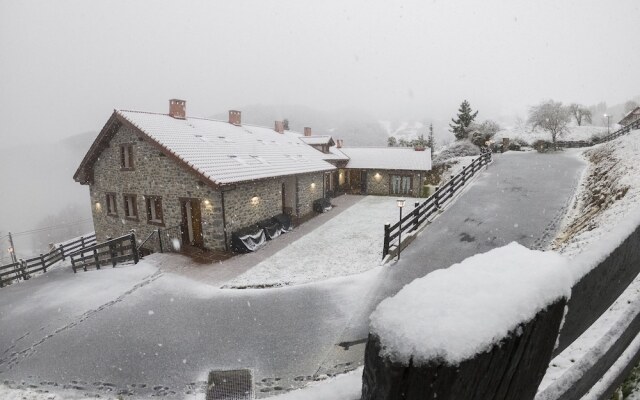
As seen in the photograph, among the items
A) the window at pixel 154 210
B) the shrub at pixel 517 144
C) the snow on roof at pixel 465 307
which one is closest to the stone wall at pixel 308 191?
the window at pixel 154 210

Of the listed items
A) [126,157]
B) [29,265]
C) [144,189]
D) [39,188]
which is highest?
[126,157]

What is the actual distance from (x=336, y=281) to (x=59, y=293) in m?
9.92

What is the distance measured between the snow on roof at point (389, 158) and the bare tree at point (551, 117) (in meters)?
14.4

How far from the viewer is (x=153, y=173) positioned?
53.6 feet

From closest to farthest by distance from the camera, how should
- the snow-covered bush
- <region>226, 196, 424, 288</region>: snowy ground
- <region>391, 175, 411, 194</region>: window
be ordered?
<region>226, 196, 424, 288</region>: snowy ground → <region>391, 175, 411, 194</region>: window → the snow-covered bush

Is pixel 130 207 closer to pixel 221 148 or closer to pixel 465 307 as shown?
pixel 221 148

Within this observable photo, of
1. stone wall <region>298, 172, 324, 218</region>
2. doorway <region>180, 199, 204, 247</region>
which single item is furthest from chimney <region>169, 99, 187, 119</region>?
stone wall <region>298, 172, 324, 218</region>

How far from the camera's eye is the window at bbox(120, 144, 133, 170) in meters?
17.2

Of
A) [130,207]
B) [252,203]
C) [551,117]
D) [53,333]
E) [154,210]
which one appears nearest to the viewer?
[53,333]

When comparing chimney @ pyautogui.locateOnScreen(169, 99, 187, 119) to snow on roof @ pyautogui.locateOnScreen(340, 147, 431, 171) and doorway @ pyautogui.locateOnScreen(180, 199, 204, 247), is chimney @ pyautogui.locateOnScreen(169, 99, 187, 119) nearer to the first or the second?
doorway @ pyautogui.locateOnScreen(180, 199, 204, 247)

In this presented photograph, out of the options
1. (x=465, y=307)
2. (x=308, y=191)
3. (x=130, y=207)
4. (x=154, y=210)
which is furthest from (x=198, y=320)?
(x=308, y=191)

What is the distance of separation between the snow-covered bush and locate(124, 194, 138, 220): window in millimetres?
30582

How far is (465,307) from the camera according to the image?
0.81 meters

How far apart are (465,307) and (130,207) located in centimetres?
2045
